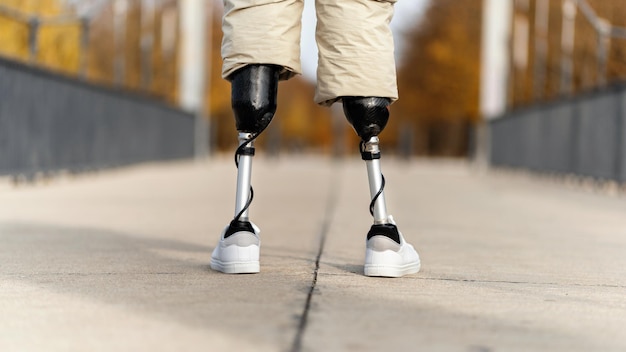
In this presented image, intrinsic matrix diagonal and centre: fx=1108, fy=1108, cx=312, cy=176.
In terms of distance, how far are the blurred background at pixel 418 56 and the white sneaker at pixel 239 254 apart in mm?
12491

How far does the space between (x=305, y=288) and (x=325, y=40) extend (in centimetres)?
94

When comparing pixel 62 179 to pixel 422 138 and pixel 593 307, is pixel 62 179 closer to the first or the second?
pixel 593 307

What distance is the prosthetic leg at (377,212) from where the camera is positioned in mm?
3717

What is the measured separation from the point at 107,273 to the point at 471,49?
33712mm

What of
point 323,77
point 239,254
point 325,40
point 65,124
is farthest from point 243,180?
point 65,124

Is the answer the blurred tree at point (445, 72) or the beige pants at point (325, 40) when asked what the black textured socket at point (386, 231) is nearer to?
the beige pants at point (325, 40)

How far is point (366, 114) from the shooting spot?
3.89 meters

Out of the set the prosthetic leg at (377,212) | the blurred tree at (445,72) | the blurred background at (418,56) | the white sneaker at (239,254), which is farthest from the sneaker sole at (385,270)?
the blurred tree at (445,72)

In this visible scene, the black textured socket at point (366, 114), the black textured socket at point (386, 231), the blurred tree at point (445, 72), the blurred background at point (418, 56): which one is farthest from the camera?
the blurred tree at point (445, 72)

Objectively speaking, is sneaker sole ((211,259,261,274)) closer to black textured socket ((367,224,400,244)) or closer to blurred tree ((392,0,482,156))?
black textured socket ((367,224,400,244))

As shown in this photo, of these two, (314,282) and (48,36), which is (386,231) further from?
(48,36)

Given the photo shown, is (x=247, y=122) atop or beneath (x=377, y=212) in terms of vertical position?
atop

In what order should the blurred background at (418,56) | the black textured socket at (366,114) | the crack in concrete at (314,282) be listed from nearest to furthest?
the crack in concrete at (314,282)
the black textured socket at (366,114)
the blurred background at (418,56)

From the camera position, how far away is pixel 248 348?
8.08 ft
